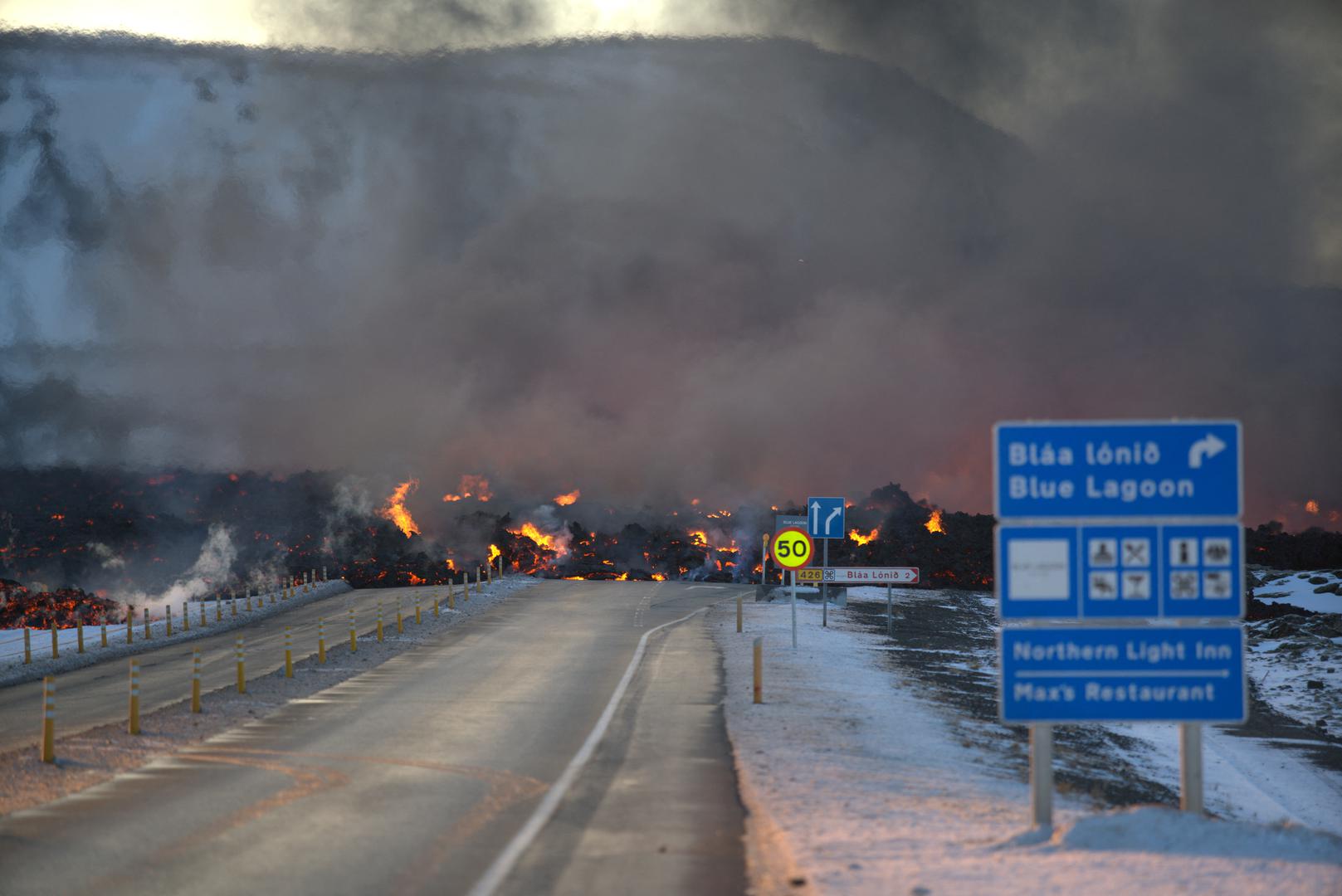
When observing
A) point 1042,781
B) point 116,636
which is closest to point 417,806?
point 1042,781

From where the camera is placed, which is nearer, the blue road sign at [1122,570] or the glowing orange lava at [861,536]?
the blue road sign at [1122,570]

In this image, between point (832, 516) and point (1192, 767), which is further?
point (832, 516)

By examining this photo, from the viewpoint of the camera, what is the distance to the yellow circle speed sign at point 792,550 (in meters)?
30.5

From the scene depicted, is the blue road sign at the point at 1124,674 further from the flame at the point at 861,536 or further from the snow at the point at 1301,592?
the flame at the point at 861,536

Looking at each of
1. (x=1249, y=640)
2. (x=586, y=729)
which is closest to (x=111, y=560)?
(x=1249, y=640)

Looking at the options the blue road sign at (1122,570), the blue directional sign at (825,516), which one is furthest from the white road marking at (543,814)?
the blue directional sign at (825,516)

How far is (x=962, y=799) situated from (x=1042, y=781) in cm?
263

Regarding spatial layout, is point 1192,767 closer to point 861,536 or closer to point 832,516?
point 832,516

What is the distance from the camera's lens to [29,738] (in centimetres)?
2083

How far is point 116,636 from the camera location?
4375cm

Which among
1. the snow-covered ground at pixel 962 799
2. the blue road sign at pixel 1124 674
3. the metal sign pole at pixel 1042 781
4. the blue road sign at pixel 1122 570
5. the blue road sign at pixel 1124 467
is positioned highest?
the blue road sign at pixel 1124 467

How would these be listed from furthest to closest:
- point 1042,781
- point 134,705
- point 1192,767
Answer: point 134,705 < point 1192,767 < point 1042,781

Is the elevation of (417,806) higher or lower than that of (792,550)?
lower

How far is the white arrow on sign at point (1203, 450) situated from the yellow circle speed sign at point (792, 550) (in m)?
18.3
